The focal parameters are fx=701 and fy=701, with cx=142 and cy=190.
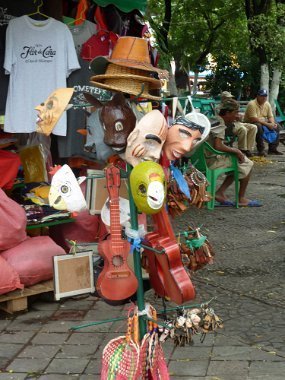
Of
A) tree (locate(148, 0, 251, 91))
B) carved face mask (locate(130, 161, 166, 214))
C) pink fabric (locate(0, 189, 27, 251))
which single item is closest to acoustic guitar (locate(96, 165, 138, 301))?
carved face mask (locate(130, 161, 166, 214))

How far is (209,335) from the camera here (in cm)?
466

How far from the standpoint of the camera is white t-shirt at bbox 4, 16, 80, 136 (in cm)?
589

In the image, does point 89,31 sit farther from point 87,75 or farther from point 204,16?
point 204,16

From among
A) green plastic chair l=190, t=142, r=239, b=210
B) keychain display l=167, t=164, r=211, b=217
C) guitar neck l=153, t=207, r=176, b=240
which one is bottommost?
green plastic chair l=190, t=142, r=239, b=210

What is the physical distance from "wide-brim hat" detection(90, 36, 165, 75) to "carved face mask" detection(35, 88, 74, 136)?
278 mm

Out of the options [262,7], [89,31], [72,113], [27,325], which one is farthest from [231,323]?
[262,7]

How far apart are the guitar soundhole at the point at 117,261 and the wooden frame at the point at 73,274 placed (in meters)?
1.45

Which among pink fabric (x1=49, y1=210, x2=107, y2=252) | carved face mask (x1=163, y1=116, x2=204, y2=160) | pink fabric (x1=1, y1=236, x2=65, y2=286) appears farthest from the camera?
pink fabric (x1=49, y1=210, x2=107, y2=252)

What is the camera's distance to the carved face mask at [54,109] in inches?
140

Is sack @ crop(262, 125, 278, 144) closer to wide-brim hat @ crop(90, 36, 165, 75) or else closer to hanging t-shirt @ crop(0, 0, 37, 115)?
hanging t-shirt @ crop(0, 0, 37, 115)

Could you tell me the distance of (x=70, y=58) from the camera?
19.5 ft

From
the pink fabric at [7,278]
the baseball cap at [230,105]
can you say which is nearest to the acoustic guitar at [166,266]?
the pink fabric at [7,278]

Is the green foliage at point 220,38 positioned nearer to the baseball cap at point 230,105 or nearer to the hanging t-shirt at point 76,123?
the baseball cap at point 230,105

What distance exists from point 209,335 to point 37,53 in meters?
2.79
